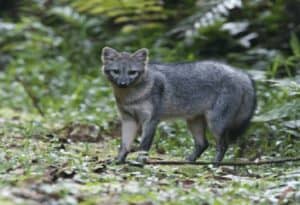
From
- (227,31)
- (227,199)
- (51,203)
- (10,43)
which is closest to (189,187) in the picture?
(227,199)

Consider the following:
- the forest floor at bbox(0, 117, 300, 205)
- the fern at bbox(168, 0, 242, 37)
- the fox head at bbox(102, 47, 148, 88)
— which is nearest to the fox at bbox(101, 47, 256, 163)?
the fox head at bbox(102, 47, 148, 88)

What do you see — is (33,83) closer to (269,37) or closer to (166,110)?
(269,37)

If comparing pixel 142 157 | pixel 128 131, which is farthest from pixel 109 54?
pixel 142 157

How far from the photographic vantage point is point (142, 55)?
27.0 ft

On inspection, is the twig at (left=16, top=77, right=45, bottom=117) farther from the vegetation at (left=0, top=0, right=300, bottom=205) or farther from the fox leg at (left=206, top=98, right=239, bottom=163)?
the fox leg at (left=206, top=98, right=239, bottom=163)

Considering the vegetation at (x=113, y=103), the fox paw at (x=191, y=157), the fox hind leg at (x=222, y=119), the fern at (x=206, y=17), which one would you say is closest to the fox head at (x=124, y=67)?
the vegetation at (x=113, y=103)

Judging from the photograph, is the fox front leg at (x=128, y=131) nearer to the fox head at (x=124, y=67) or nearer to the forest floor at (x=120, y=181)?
the forest floor at (x=120, y=181)

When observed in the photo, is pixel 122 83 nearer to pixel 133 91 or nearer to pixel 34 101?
pixel 133 91

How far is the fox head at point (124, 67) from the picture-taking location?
26.3 ft

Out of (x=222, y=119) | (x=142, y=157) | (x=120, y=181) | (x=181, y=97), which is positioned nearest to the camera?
(x=120, y=181)

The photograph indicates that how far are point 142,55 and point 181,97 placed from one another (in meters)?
0.73

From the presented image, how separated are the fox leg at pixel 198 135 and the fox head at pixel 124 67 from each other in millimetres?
1040

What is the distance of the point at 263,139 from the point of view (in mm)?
9078

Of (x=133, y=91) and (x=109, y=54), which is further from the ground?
(x=109, y=54)
